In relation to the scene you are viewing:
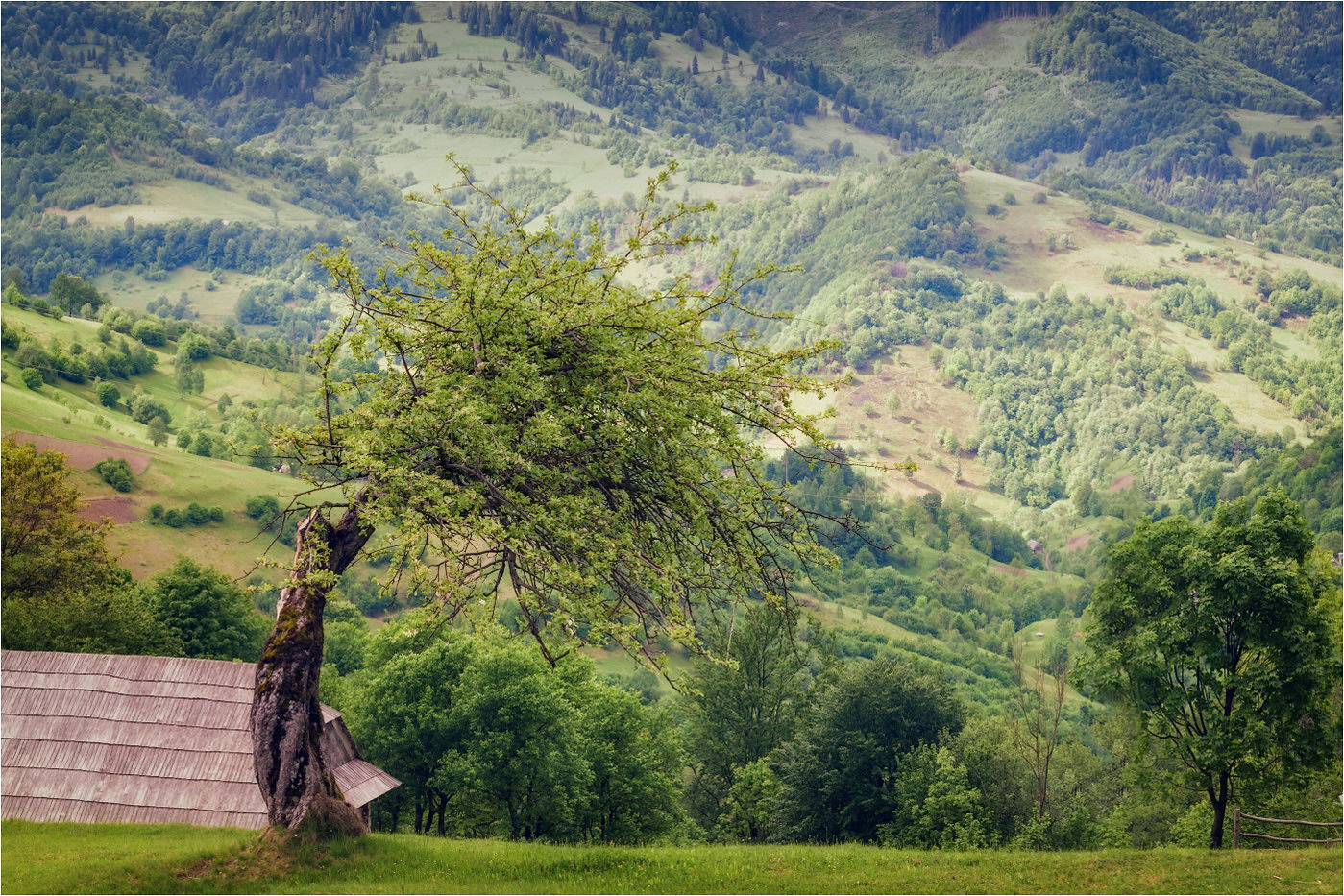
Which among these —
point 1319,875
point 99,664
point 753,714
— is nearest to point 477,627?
point 99,664

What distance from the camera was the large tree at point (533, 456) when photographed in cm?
2016

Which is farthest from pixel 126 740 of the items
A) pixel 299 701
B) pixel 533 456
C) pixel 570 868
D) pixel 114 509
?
pixel 114 509

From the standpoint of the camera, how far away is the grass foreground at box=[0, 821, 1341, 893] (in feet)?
64.3

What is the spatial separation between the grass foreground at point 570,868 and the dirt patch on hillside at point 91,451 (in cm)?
15057

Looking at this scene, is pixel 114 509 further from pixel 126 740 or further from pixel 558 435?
pixel 558 435

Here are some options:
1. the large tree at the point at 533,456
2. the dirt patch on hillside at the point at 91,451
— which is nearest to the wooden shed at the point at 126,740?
the large tree at the point at 533,456

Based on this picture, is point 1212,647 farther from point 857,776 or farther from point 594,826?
point 594,826

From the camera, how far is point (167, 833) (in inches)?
964

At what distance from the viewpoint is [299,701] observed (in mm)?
20734

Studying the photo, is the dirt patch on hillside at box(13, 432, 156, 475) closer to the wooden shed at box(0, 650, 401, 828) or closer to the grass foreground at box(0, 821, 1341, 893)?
the wooden shed at box(0, 650, 401, 828)

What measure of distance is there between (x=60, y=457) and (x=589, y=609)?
163ft

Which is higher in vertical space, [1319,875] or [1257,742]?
[1319,875]

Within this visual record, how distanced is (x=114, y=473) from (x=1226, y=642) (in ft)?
528

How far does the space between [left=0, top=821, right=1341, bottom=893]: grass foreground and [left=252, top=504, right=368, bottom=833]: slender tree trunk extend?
2.44 ft
